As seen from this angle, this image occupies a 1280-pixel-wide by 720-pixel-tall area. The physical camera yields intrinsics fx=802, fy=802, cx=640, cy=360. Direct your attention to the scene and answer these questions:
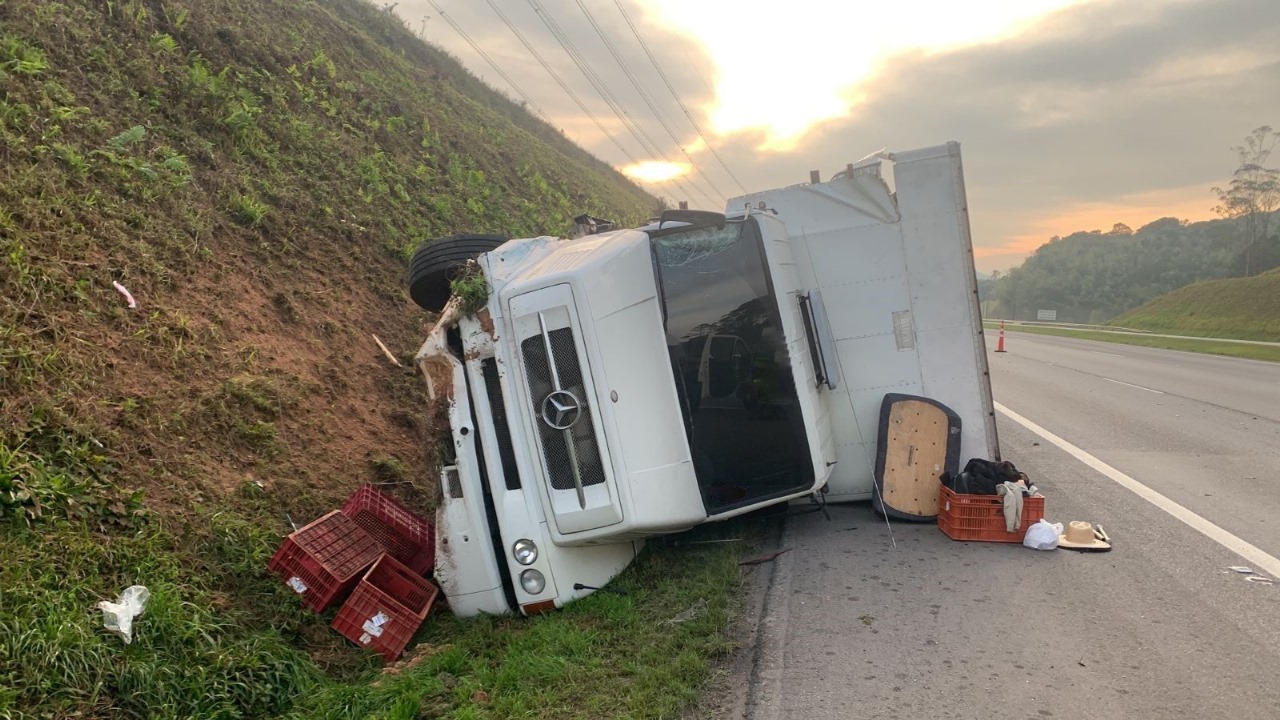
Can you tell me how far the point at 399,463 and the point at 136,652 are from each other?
11.3ft

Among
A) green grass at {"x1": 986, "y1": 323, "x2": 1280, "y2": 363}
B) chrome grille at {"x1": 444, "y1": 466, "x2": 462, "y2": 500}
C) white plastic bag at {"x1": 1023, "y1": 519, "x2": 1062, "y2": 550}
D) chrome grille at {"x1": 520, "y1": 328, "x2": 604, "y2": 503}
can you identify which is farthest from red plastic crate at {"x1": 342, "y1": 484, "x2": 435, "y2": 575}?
green grass at {"x1": 986, "y1": 323, "x2": 1280, "y2": 363}

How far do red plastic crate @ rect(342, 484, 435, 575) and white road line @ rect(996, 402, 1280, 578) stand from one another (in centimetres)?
564

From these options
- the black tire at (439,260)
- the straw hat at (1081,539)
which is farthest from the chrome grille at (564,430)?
the straw hat at (1081,539)

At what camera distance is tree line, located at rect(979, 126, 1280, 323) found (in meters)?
66.4

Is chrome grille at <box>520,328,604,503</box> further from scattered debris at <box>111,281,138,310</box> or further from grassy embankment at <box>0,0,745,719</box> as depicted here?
scattered debris at <box>111,281,138,310</box>

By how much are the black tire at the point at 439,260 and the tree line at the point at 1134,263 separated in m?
73.3

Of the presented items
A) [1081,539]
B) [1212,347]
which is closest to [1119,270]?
[1212,347]

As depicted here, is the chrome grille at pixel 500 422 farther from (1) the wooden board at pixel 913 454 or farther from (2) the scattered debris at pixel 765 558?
(1) the wooden board at pixel 913 454

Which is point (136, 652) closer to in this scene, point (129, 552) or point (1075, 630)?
point (129, 552)

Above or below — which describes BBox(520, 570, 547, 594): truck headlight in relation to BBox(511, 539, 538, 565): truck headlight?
below

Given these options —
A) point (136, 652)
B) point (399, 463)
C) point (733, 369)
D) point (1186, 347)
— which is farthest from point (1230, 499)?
point (1186, 347)

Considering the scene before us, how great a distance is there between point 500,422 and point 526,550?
0.82 meters

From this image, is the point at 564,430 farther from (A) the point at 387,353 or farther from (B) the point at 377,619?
(A) the point at 387,353

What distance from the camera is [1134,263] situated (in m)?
92.2
